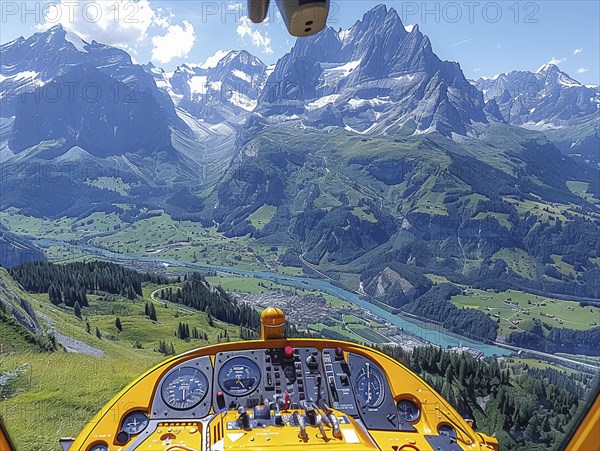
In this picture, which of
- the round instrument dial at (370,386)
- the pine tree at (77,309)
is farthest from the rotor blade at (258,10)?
the pine tree at (77,309)

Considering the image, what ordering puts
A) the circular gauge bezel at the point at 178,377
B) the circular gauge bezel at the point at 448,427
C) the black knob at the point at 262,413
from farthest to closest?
the circular gauge bezel at the point at 178,377, the circular gauge bezel at the point at 448,427, the black knob at the point at 262,413

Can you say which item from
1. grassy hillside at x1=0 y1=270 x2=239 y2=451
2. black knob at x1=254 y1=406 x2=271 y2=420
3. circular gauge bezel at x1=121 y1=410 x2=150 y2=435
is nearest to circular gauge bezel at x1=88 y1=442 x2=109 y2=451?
circular gauge bezel at x1=121 y1=410 x2=150 y2=435

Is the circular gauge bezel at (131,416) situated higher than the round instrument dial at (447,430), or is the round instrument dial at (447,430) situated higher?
the circular gauge bezel at (131,416)

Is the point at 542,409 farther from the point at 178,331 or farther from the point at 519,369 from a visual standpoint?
the point at 519,369

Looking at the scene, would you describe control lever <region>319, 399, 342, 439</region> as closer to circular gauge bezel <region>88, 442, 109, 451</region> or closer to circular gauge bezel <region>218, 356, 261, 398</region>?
circular gauge bezel <region>218, 356, 261, 398</region>

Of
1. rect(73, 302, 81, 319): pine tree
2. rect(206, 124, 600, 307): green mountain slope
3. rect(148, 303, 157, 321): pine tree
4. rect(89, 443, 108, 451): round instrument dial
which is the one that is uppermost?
rect(89, 443, 108, 451): round instrument dial

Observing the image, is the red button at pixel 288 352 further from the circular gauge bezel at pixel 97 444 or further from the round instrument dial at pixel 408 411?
the circular gauge bezel at pixel 97 444

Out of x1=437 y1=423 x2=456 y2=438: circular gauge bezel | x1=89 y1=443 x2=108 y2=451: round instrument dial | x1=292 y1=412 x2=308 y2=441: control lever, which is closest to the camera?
x1=292 y1=412 x2=308 y2=441: control lever
